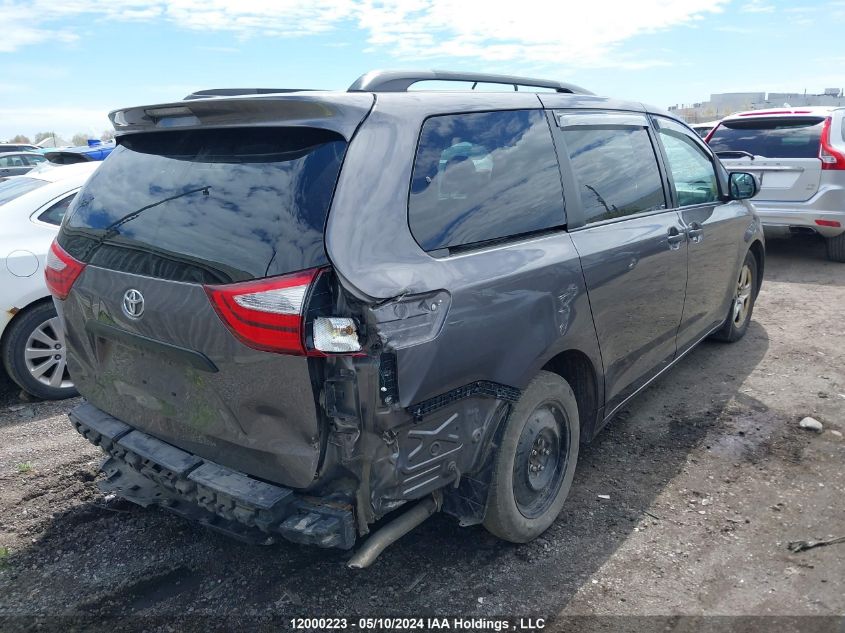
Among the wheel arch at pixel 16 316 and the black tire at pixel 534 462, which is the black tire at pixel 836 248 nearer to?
the black tire at pixel 534 462

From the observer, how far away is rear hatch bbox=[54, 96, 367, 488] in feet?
7.09

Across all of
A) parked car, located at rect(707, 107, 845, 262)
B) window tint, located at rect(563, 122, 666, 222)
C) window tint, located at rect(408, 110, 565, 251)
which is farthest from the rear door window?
Answer: parked car, located at rect(707, 107, 845, 262)

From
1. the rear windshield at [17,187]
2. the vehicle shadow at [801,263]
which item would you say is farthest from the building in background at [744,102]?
the rear windshield at [17,187]

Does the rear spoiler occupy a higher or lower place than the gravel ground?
higher

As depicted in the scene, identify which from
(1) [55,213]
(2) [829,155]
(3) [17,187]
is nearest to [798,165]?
(2) [829,155]

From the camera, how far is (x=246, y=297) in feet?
7.06

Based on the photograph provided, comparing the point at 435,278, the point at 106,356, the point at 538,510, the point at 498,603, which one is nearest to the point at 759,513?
the point at 538,510

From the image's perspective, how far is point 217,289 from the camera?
2207mm

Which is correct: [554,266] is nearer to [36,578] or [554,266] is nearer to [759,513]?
[759,513]

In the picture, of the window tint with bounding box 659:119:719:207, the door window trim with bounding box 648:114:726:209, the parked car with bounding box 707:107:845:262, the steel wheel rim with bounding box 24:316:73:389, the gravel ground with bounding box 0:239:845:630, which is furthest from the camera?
the parked car with bounding box 707:107:845:262

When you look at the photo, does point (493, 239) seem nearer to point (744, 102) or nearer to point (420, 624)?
point (420, 624)

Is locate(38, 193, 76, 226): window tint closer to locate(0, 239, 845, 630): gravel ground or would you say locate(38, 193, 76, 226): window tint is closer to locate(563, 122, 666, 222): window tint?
locate(0, 239, 845, 630): gravel ground

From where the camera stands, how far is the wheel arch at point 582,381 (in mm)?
3125

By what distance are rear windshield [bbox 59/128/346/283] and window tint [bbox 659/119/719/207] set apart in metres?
2.62
